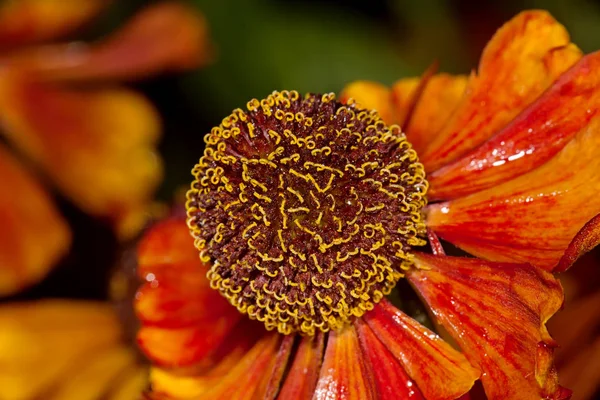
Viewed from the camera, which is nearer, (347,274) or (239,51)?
(347,274)

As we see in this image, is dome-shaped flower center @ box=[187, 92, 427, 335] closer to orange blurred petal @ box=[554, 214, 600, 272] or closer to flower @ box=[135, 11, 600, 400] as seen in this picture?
flower @ box=[135, 11, 600, 400]

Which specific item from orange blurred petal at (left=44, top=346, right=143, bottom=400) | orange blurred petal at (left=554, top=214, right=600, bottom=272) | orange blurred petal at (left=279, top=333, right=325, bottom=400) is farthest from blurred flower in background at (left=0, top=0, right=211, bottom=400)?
orange blurred petal at (left=554, top=214, right=600, bottom=272)

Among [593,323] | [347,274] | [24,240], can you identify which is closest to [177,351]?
[347,274]

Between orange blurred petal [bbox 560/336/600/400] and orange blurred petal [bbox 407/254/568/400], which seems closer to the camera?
orange blurred petal [bbox 407/254/568/400]

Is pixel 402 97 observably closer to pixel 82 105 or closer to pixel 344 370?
pixel 344 370

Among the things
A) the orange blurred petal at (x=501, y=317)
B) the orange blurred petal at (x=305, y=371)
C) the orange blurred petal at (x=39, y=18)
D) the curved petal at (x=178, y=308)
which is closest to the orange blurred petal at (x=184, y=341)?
the curved petal at (x=178, y=308)

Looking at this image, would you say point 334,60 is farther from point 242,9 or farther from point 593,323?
point 593,323
